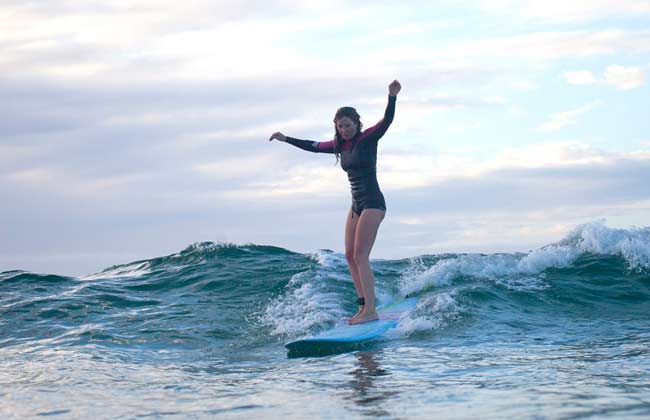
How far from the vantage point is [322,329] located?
9.30 metres

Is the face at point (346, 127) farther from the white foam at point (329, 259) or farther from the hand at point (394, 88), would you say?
the white foam at point (329, 259)

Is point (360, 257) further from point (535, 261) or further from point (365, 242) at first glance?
point (535, 261)

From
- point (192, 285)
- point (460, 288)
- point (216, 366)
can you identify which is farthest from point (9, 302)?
point (460, 288)

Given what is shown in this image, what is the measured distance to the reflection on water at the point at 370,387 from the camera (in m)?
4.81

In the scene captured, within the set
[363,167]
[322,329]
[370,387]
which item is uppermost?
[363,167]

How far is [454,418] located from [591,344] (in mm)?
3757

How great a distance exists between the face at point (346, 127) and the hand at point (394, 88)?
2.19ft

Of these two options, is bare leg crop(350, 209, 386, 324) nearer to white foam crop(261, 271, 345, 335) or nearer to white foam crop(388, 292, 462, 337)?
white foam crop(388, 292, 462, 337)

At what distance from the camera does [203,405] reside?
525 centimetres

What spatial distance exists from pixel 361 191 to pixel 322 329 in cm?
188

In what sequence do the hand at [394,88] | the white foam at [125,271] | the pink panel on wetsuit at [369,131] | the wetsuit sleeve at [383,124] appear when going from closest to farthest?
1. the hand at [394,88]
2. the wetsuit sleeve at [383,124]
3. the pink panel on wetsuit at [369,131]
4. the white foam at [125,271]

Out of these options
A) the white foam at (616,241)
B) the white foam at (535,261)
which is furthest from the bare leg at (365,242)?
the white foam at (616,241)

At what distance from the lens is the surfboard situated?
7.65m

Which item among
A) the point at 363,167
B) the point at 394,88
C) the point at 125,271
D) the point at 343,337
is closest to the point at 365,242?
the point at 363,167
